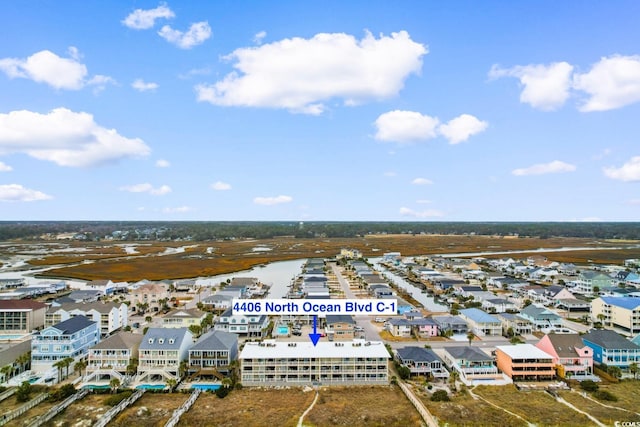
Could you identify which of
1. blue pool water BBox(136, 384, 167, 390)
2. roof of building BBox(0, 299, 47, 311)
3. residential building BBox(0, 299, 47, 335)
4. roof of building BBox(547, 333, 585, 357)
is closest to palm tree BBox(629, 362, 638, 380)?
roof of building BBox(547, 333, 585, 357)

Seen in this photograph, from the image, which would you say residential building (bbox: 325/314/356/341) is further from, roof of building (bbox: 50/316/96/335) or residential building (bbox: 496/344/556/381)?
roof of building (bbox: 50/316/96/335)

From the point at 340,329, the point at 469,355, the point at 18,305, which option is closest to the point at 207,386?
the point at 340,329

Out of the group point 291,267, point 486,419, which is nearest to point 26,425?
point 486,419

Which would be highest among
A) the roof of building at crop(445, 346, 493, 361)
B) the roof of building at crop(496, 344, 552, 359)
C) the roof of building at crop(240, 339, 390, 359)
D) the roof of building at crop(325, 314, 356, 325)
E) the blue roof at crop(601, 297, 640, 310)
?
the blue roof at crop(601, 297, 640, 310)

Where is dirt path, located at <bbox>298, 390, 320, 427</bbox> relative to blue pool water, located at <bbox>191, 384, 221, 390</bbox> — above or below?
below

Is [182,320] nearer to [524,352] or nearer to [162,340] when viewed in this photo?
[162,340]

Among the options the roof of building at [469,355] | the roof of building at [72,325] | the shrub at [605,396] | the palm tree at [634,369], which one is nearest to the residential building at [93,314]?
the roof of building at [72,325]

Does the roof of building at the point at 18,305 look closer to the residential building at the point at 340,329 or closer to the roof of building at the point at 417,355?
the residential building at the point at 340,329
